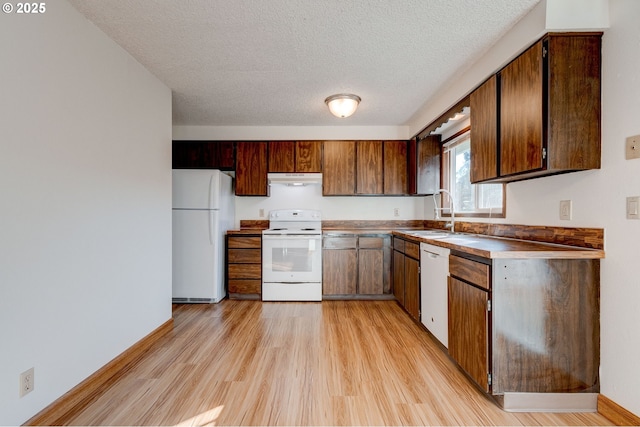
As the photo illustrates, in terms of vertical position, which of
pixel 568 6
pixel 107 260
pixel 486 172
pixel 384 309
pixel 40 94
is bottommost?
pixel 384 309

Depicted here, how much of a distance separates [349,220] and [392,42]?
2590mm

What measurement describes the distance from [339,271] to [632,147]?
281 cm

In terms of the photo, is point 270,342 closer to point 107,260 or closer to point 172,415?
point 172,415

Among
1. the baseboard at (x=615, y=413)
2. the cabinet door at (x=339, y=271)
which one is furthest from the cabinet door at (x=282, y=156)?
the baseboard at (x=615, y=413)

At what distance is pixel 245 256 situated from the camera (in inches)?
148

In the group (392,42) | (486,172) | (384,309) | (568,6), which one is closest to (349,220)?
(384,309)

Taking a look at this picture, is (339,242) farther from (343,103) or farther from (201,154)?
(201,154)

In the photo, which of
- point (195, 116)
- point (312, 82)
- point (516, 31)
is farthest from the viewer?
point (195, 116)

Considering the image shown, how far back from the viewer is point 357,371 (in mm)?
2025

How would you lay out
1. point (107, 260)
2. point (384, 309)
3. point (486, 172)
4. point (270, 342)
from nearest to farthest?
point (107, 260), point (486, 172), point (270, 342), point (384, 309)

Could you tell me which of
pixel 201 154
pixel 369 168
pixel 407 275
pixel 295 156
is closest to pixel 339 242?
pixel 407 275

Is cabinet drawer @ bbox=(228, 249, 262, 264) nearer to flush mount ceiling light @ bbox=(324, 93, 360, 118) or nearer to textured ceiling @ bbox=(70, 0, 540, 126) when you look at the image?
textured ceiling @ bbox=(70, 0, 540, 126)

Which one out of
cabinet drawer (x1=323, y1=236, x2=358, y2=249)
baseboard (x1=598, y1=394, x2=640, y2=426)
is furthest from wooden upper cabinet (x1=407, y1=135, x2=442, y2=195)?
baseboard (x1=598, y1=394, x2=640, y2=426)

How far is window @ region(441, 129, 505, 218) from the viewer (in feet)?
8.96
